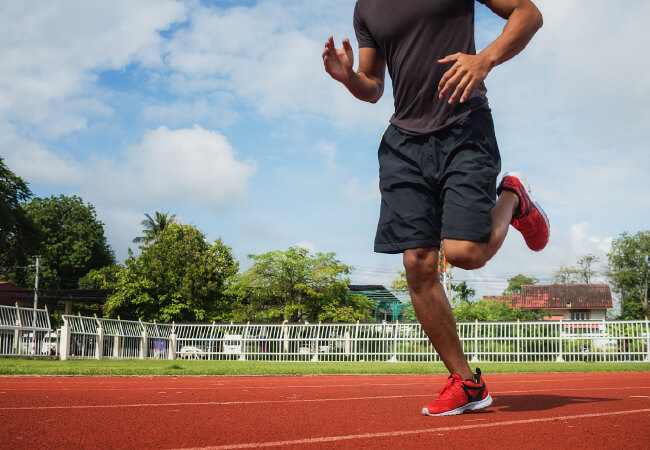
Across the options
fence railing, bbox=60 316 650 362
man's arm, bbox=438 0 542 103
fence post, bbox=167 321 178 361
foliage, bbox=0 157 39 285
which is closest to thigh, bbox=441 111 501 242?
man's arm, bbox=438 0 542 103

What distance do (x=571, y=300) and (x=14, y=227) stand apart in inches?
2193

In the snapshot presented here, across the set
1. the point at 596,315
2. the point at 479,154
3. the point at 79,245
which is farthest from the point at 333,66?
the point at 596,315

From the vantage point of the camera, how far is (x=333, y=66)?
3424 millimetres

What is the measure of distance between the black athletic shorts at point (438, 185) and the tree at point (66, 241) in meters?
58.0

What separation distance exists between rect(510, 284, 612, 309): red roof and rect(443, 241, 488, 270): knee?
65908 mm

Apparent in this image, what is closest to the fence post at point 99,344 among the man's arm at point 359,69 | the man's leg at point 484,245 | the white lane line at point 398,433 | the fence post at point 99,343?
the fence post at point 99,343

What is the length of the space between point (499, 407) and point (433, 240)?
119 centimetres

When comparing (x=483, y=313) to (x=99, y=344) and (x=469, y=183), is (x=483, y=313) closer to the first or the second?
(x=99, y=344)

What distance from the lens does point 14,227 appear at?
32.2m

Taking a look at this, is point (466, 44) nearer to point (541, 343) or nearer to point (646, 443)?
point (646, 443)

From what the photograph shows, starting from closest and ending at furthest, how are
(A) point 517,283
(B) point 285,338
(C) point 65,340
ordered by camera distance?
(C) point 65,340 < (B) point 285,338 < (A) point 517,283

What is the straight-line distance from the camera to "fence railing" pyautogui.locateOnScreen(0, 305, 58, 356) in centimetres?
1512

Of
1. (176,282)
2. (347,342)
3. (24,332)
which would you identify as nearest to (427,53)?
(24,332)

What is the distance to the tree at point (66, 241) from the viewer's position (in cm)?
5622
